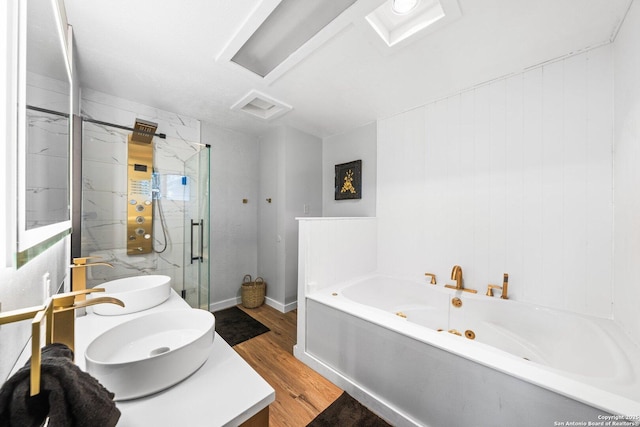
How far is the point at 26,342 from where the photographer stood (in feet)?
2.34

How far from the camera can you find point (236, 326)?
2555mm

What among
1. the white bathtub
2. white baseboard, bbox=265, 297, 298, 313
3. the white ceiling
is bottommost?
white baseboard, bbox=265, 297, 298, 313

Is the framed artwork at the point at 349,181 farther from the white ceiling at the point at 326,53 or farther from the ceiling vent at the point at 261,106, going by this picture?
the ceiling vent at the point at 261,106

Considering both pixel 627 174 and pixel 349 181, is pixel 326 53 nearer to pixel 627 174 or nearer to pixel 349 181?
pixel 349 181

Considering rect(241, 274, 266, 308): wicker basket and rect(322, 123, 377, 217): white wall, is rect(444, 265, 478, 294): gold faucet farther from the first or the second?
rect(241, 274, 266, 308): wicker basket

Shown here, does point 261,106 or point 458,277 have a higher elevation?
point 261,106

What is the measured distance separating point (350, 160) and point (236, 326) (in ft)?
7.94

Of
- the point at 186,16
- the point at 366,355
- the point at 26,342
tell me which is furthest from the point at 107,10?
the point at 366,355

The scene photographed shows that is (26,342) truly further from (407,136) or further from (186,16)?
(407,136)

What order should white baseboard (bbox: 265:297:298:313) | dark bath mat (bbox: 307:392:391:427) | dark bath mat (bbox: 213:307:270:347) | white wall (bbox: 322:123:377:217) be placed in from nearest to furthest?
dark bath mat (bbox: 307:392:391:427)
dark bath mat (bbox: 213:307:270:347)
white wall (bbox: 322:123:377:217)
white baseboard (bbox: 265:297:298:313)

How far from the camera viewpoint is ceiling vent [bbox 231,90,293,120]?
2.23 metres

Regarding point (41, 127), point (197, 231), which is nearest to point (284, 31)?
point (41, 127)

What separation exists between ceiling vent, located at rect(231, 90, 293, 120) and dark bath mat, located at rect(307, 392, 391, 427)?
2575 millimetres

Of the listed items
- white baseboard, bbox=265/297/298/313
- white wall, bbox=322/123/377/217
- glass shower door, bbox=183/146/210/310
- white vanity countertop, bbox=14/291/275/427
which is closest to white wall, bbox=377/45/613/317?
white wall, bbox=322/123/377/217
